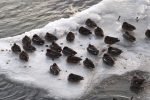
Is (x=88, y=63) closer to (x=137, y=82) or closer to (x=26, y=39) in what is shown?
(x=137, y=82)

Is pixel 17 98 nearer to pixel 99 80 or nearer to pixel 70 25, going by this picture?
pixel 99 80

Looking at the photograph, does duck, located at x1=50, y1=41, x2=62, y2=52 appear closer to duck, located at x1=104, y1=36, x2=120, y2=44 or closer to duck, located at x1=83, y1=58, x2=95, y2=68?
duck, located at x1=83, y1=58, x2=95, y2=68

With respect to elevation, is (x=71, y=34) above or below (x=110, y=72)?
above

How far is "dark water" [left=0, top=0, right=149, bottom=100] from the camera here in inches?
241

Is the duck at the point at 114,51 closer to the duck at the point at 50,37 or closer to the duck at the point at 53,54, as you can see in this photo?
the duck at the point at 53,54

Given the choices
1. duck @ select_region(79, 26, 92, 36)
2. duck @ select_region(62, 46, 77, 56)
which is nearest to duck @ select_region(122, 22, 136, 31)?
duck @ select_region(79, 26, 92, 36)

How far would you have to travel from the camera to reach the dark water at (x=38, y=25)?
6109 millimetres

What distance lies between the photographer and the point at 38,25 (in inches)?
412

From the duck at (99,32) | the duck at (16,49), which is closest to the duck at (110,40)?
the duck at (99,32)

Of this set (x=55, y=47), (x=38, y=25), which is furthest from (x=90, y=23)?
(x=38, y=25)

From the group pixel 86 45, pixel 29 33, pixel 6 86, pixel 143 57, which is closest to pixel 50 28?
pixel 29 33

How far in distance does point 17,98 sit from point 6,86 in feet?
2.51

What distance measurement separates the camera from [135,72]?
708cm

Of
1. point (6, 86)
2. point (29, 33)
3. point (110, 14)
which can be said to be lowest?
point (6, 86)
